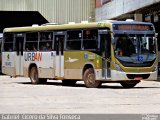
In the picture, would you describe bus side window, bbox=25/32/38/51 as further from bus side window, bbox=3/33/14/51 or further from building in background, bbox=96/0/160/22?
building in background, bbox=96/0/160/22

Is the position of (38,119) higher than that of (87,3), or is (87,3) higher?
(87,3)

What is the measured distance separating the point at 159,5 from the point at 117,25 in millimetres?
10562

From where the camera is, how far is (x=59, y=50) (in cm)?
2717

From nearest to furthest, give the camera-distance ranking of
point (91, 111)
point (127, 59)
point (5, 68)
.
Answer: point (91, 111) → point (127, 59) → point (5, 68)

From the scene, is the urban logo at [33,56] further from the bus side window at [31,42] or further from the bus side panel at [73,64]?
the bus side panel at [73,64]

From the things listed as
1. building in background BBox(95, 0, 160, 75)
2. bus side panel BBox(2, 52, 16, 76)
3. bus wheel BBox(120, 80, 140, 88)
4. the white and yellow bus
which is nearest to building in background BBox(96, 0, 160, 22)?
building in background BBox(95, 0, 160, 75)

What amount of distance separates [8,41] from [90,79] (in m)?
7.53

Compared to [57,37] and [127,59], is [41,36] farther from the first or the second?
[127,59]

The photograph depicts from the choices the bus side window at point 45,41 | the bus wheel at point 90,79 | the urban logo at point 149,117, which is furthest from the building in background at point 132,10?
the urban logo at point 149,117

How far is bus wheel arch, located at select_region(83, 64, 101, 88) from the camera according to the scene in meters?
25.1

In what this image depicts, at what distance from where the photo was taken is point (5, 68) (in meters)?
31.9

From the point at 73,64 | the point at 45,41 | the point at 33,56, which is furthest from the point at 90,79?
the point at 33,56

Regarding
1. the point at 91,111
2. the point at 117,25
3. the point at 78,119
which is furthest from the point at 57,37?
the point at 78,119

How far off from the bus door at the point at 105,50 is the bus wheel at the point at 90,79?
71cm
